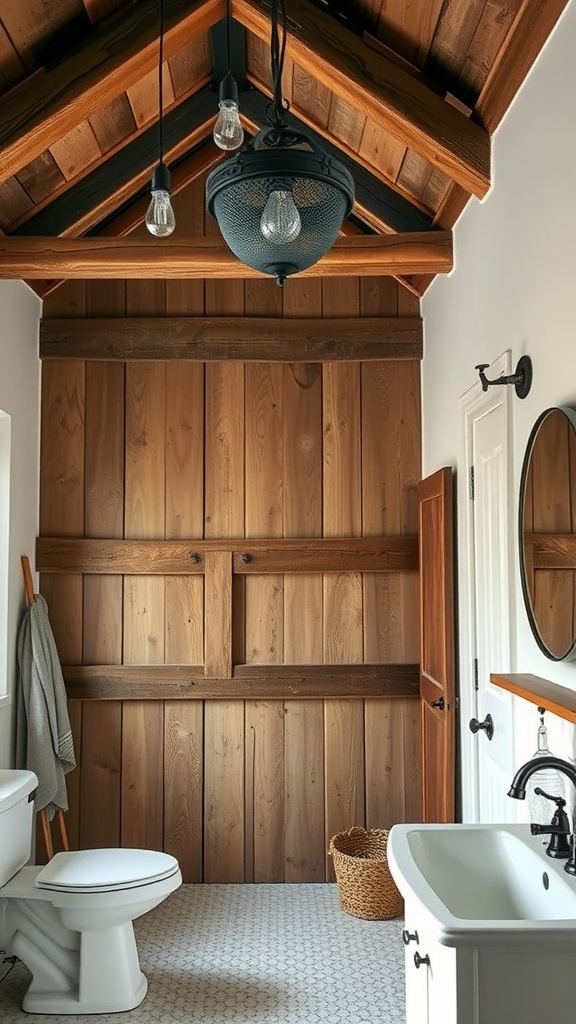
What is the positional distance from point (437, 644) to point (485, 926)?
2.00 meters

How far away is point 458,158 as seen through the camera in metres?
2.66

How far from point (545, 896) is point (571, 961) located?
1.02 ft

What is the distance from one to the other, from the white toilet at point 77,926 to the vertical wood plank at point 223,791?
0.98 metres

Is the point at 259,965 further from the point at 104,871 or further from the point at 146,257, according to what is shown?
the point at 146,257

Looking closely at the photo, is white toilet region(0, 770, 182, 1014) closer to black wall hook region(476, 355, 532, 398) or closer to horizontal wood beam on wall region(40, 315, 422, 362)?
black wall hook region(476, 355, 532, 398)

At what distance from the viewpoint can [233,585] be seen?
386 cm

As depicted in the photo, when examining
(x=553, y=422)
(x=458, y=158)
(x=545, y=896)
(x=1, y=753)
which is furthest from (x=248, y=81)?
(x=545, y=896)

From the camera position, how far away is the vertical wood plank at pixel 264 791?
149 inches

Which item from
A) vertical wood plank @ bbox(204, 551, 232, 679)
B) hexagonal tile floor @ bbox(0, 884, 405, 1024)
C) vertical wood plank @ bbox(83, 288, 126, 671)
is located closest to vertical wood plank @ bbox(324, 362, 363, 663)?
vertical wood plank @ bbox(204, 551, 232, 679)

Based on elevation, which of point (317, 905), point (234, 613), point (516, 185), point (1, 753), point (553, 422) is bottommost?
point (317, 905)

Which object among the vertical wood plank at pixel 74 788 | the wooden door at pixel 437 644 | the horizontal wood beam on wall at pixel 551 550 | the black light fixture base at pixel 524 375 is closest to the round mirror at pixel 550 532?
the horizontal wood beam on wall at pixel 551 550

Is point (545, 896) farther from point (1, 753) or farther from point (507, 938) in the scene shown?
point (1, 753)

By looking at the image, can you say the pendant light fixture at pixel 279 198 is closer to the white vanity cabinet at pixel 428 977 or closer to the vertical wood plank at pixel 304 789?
Result: the white vanity cabinet at pixel 428 977

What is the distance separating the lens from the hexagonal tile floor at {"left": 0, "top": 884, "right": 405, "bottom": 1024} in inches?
104
